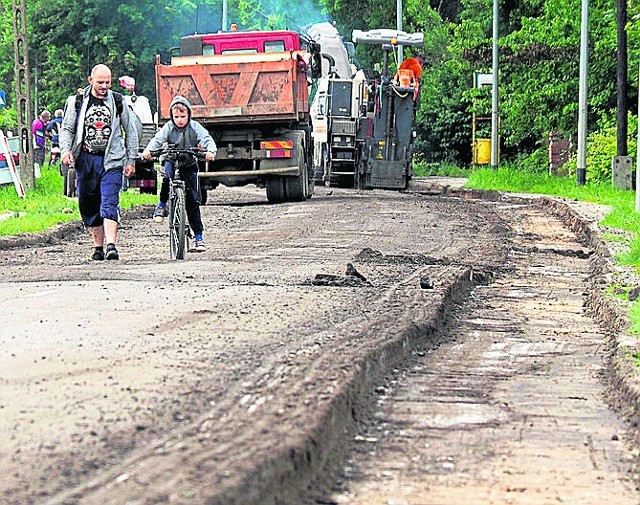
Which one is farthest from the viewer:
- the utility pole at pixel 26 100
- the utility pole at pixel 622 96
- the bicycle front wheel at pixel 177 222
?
the utility pole at pixel 622 96

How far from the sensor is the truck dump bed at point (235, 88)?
23734mm

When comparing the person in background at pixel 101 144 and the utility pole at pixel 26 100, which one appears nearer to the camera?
the person in background at pixel 101 144

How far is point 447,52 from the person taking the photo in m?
52.2

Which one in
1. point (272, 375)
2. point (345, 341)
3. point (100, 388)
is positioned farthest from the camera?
point (345, 341)

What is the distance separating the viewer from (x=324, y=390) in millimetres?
6312

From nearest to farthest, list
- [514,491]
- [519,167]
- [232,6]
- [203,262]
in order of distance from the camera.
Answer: [514,491] < [203,262] < [519,167] < [232,6]

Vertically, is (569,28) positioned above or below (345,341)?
above

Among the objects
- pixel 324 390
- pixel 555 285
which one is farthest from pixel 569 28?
pixel 324 390

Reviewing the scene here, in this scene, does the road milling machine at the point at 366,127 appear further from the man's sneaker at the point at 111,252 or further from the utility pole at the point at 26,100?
the man's sneaker at the point at 111,252

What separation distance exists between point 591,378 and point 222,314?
2432mm

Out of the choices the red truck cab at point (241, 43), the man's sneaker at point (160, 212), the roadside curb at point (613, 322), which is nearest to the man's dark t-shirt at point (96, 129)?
the man's sneaker at point (160, 212)

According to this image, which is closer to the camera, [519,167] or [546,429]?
[546,429]

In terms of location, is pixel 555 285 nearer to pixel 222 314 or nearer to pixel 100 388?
pixel 222 314

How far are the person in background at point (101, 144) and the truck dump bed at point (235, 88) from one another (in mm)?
10665
